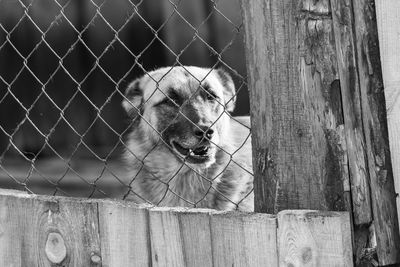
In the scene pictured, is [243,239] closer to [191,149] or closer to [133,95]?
Result: [191,149]

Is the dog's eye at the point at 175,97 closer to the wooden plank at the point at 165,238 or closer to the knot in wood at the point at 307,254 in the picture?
the wooden plank at the point at 165,238

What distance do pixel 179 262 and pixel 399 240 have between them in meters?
0.77

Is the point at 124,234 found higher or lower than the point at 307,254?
higher

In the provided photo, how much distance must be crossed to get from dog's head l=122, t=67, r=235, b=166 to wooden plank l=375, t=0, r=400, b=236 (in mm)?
1770

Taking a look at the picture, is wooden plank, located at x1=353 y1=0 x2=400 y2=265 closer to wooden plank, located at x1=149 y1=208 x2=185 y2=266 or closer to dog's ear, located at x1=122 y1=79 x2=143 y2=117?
wooden plank, located at x1=149 y1=208 x2=185 y2=266

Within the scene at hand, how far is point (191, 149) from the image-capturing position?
13.8 ft

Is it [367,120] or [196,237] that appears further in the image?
[196,237]

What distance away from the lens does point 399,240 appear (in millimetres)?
2158

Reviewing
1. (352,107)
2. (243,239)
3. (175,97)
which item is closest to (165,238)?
(243,239)

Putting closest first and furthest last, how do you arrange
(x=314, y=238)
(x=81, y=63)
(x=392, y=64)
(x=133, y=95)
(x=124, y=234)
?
1. (x=392, y=64)
2. (x=314, y=238)
3. (x=124, y=234)
4. (x=133, y=95)
5. (x=81, y=63)

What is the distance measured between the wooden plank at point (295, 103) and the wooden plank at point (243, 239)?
0.08m

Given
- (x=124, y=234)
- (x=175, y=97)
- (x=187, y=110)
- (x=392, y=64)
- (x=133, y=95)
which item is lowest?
(x=124, y=234)

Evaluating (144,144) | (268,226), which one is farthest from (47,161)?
(268,226)

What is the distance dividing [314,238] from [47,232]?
3.78ft
